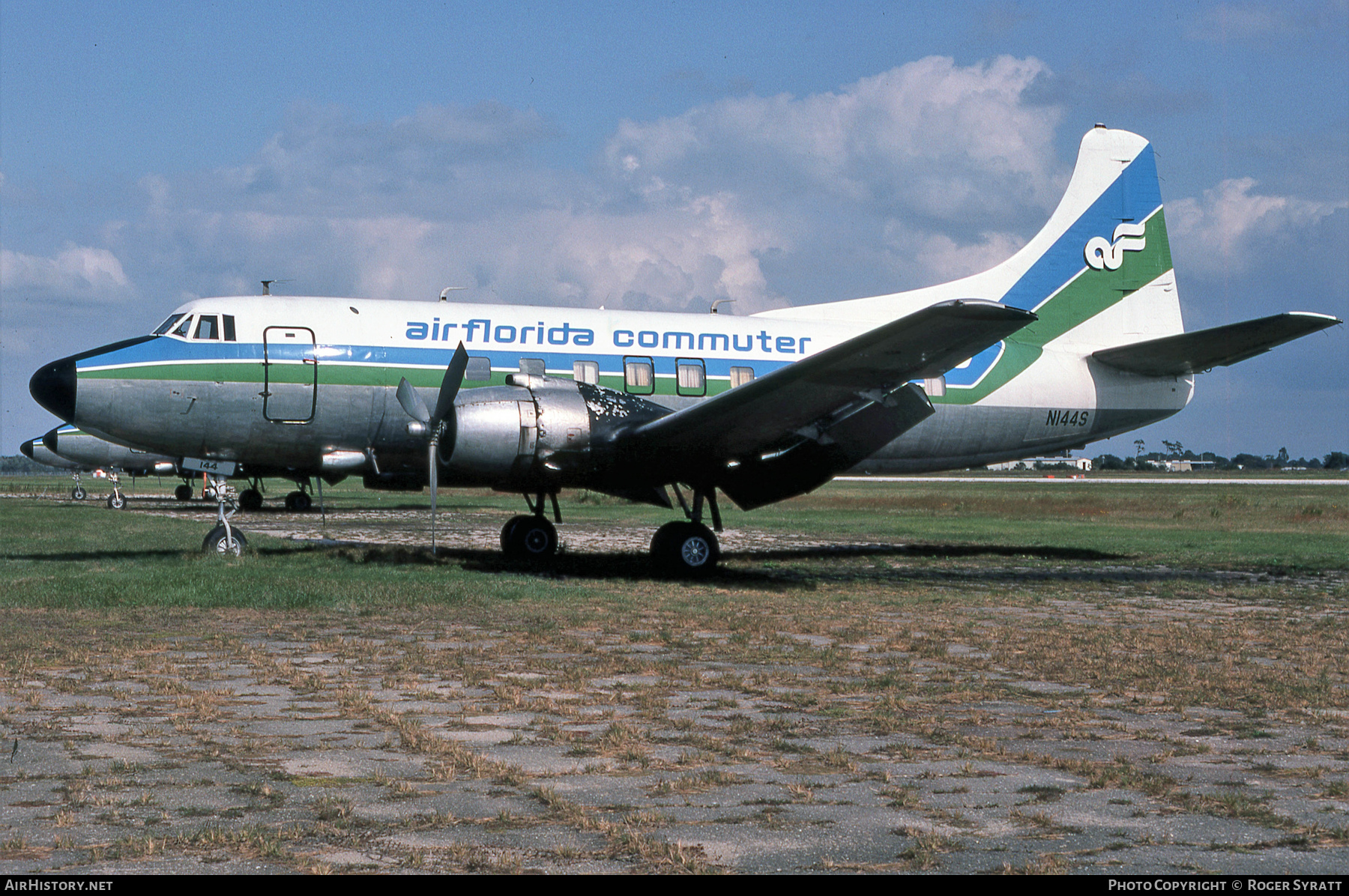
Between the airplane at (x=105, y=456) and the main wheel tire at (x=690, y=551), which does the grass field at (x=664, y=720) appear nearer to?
the main wheel tire at (x=690, y=551)

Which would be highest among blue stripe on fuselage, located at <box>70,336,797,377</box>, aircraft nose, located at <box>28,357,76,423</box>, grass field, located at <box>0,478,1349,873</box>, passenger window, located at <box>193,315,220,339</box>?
passenger window, located at <box>193,315,220,339</box>

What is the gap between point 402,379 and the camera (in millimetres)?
15812

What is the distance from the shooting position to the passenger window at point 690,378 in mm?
18047

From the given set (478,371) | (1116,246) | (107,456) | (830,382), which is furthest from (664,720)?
(107,456)

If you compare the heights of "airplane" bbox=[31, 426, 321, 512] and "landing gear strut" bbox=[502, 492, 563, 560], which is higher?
"airplane" bbox=[31, 426, 321, 512]

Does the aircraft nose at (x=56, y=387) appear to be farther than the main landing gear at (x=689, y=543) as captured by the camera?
No

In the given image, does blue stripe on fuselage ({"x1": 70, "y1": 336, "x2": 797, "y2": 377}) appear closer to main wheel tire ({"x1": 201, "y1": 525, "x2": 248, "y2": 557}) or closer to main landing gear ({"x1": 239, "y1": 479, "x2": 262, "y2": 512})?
main wheel tire ({"x1": 201, "y1": 525, "x2": 248, "y2": 557})

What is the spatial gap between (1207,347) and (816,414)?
7.83 m

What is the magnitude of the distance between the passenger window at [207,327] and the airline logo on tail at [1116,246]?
1515 cm

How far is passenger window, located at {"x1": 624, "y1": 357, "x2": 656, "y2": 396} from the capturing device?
1773 cm

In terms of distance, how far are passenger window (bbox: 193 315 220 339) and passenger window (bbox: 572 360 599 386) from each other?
5.28 m

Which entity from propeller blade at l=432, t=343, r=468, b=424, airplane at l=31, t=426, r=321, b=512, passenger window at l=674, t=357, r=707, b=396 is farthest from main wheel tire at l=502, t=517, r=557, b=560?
airplane at l=31, t=426, r=321, b=512

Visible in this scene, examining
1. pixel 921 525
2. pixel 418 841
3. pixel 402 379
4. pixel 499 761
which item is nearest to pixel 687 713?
pixel 499 761

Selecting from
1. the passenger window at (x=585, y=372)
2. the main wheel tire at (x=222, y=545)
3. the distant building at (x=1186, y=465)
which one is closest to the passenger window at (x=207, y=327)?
the main wheel tire at (x=222, y=545)
